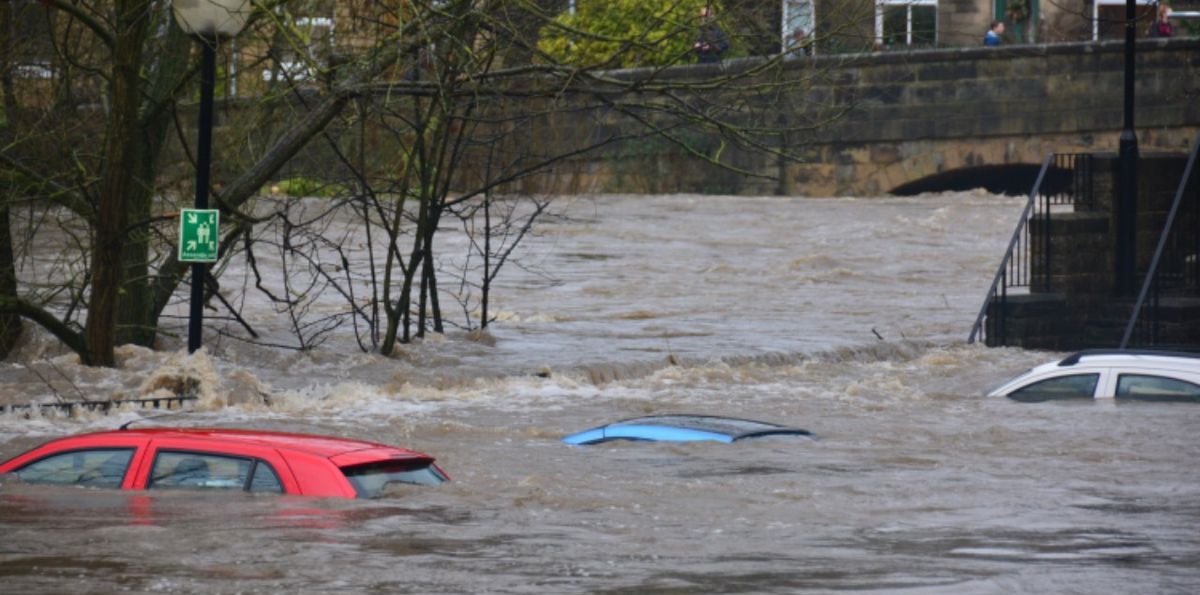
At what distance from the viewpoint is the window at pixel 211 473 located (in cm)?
980

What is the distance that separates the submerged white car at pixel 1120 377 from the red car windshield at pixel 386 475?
235 inches

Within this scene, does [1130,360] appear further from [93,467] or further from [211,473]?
[93,467]

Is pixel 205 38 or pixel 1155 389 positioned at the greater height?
Result: pixel 205 38

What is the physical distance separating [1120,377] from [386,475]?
6.71 m

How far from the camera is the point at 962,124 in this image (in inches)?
1602

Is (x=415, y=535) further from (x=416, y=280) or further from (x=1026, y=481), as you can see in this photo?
(x=416, y=280)

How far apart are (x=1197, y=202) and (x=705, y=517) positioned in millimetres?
13652

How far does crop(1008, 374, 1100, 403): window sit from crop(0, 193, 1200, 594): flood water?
0.42 feet

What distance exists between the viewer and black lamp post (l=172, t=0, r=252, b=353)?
51.3 feet

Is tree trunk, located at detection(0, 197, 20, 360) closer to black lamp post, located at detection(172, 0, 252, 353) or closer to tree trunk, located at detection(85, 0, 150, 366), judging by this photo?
tree trunk, located at detection(85, 0, 150, 366)

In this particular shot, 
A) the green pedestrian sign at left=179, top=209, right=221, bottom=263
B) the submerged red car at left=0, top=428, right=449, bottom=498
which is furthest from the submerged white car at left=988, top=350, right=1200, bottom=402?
the green pedestrian sign at left=179, top=209, right=221, bottom=263

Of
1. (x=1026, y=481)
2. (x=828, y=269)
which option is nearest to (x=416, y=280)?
(x=828, y=269)

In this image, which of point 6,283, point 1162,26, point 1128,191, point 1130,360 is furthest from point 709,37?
point 1162,26

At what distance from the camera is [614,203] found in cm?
4325
